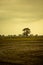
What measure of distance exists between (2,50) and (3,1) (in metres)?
0.79

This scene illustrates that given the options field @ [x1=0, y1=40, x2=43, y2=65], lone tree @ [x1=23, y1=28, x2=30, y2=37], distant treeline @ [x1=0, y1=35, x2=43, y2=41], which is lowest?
field @ [x1=0, y1=40, x2=43, y2=65]

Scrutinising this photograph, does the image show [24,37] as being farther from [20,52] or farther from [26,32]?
[20,52]

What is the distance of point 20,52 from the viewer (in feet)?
7.70

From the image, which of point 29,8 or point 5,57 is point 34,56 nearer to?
point 5,57

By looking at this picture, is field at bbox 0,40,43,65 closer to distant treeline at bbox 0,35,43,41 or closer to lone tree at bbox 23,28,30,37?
distant treeline at bbox 0,35,43,41

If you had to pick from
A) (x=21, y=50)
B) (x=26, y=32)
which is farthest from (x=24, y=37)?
(x=21, y=50)

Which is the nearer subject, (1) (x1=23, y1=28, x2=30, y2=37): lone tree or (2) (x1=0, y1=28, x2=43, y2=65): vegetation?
(2) (x1=0, y1=28, x2=43, y2=65): vegetation

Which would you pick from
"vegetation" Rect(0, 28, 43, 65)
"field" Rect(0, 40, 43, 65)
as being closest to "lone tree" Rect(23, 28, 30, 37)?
"vegetation" Rect(0, 28, 43, 65)

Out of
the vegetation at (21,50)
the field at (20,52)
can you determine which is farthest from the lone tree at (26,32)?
the field at (20,52)

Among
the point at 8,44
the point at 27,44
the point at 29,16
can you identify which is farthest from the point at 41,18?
the point at 8,44

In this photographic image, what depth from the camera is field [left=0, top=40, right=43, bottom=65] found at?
2273mm

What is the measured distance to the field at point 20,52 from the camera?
2.27m

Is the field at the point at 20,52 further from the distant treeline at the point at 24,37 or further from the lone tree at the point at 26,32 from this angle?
the lone tree at the point at 26,32

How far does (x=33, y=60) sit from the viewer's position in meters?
2.26
